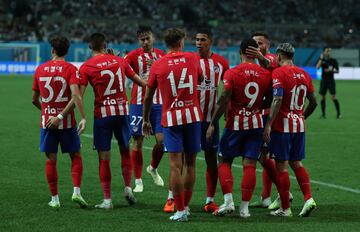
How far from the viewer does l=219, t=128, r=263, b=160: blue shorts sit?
9695mm

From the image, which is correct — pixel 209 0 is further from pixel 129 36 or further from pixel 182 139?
pixel 182 139

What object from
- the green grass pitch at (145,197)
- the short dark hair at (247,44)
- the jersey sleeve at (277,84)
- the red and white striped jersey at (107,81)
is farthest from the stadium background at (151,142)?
the short dark hair at (247,44)

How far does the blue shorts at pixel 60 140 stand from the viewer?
33.9 ft

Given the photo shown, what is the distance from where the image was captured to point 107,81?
10.4 m

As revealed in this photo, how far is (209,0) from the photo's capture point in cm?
6688

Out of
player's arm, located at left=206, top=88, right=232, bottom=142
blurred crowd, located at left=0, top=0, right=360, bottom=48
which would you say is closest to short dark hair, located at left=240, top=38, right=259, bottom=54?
player's arm, located at left=206, top=88, right=232, bottom=142

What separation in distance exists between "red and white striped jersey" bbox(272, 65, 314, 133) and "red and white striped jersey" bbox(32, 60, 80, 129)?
8.31ft

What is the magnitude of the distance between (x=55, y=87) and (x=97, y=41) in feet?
2.57

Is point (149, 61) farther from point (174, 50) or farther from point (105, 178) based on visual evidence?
point (174, 50)

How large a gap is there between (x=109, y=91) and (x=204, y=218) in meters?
2.06

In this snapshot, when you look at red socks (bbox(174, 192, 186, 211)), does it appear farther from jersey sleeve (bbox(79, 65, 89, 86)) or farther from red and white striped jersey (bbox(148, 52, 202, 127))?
→ jersey sleeve (bbox(79, 65, 89, 86))

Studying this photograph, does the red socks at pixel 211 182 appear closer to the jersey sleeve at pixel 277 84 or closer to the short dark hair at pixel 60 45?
the jersey sleeve at pixel 277 84

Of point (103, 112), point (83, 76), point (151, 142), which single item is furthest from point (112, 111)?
point (151, 142)

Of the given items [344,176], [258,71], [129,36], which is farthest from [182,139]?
[129,36]
